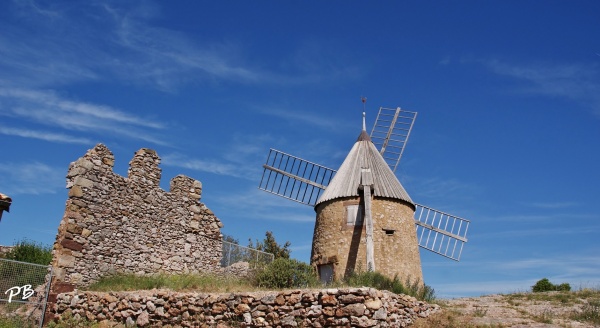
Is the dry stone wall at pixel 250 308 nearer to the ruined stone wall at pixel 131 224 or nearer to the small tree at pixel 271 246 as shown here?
the ruined stone wall at pixel 131 224

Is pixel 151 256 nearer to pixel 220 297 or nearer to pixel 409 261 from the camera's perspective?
pixel 220 297

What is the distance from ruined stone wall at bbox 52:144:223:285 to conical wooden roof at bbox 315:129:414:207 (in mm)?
4160

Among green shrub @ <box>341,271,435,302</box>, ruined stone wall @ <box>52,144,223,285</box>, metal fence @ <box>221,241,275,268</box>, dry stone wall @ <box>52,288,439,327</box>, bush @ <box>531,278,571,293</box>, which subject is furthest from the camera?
bush @ <box>531,278,571,293</box>

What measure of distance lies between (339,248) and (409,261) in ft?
7.45

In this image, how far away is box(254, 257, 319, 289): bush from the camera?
1373cm

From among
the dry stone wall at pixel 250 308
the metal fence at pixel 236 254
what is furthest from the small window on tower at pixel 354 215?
the dry stone wall at pixel 250 308

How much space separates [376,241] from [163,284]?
660 cm

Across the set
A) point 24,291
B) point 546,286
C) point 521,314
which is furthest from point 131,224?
point 546,286

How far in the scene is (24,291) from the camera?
12.7m

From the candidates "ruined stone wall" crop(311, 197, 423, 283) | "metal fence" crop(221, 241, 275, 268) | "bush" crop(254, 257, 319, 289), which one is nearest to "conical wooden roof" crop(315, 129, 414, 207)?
"ruined stone wall" crop(311, 197, 423, 283)

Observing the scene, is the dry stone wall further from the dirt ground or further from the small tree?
the small tree

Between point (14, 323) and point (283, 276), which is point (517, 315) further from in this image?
point (14, 323)

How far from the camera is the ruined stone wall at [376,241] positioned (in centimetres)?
1612

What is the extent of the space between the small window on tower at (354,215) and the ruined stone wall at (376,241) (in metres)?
0.12
